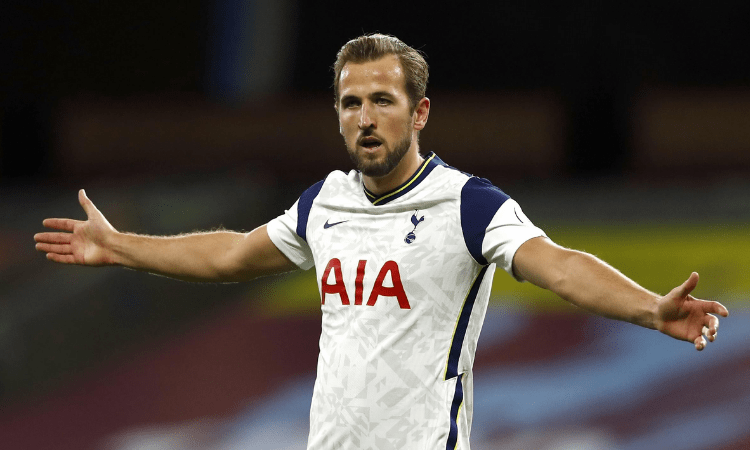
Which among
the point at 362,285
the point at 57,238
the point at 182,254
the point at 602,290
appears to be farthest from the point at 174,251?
the point at 602,290

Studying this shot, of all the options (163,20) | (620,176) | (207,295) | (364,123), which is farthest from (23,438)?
(163,20)

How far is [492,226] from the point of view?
10.8 feet

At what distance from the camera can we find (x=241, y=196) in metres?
11.3

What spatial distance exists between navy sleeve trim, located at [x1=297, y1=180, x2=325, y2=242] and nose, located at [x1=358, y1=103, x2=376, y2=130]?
39 centimetres

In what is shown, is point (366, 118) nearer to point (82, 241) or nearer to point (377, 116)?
point (377, 116)

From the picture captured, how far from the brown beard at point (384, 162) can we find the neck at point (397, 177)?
0.12 ft

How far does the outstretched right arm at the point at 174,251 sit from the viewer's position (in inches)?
158

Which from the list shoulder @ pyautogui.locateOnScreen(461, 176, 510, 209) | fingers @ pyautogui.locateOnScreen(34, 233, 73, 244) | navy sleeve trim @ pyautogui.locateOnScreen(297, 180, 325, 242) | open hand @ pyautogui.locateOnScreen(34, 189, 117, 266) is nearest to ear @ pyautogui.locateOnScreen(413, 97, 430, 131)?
shoulder @ pyautogui.locateOnScreen(461, 176, 510, 209)

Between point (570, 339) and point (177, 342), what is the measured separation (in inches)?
132

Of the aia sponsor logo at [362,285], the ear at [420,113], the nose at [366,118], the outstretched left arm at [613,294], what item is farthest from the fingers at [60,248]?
the outstretched left arm at [613,294]

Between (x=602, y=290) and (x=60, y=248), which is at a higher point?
(x=602, y=290)

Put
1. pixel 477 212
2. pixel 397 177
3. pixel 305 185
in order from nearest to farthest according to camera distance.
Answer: pixel 477 212 < pixel 397 177 < pixel 305 185

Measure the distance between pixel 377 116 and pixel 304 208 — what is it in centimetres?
53

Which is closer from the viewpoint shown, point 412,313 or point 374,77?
point 412,313
